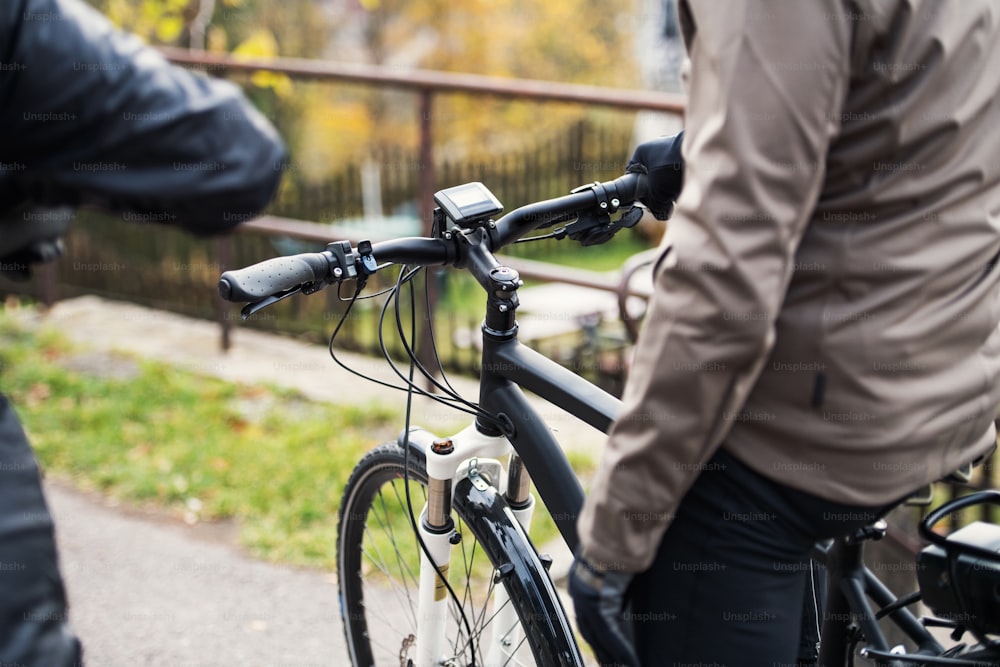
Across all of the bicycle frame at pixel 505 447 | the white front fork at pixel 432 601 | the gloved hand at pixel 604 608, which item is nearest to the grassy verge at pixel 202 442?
the white front fork at pixel 432 601

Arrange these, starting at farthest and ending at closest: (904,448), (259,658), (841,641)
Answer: (259,658)
(841,641)
(904,448)

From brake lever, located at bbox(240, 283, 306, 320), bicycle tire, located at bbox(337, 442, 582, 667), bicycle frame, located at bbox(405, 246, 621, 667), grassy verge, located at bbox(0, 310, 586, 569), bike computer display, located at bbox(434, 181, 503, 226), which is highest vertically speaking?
bike computer display, located at bbox(434, 181, 503, 226)

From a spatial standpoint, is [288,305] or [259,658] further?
[288,305]

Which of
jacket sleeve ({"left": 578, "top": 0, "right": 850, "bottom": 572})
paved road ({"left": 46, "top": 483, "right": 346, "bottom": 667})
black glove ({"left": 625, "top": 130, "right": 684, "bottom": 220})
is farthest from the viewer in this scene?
paved road ({"left": 46, "top": 483, "right": 346, "bottom": 667})

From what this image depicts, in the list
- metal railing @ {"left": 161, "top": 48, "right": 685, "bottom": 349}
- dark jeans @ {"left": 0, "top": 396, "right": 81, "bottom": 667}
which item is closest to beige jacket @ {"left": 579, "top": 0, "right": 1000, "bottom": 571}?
dark jeans @ {"left": 0, "top": 396, "right": 81, "bottom": 667}

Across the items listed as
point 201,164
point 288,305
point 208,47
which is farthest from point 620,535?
point 208,47

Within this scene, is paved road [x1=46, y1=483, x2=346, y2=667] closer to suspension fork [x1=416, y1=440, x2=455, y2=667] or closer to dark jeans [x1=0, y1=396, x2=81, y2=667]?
suspension fork [x1=416, y1=440, x2=455, y2=667]

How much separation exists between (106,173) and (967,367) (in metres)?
1.55

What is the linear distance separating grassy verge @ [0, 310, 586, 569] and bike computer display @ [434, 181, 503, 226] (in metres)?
1.93

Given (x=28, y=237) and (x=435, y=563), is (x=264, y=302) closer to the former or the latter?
(x=435, y=563)

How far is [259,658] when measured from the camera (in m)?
3.12

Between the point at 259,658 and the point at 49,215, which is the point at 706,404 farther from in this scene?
the point at 259,658

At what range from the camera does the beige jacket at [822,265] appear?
130cm

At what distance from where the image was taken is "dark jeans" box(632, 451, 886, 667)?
156 centimetres
